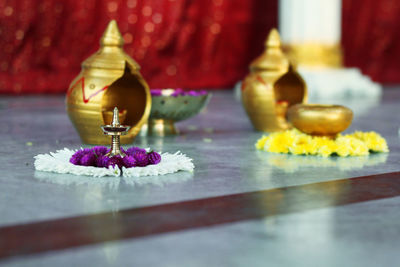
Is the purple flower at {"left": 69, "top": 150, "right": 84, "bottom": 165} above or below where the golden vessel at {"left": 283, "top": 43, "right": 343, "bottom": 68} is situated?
above

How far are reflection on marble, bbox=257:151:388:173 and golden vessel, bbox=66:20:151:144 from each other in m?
0.67

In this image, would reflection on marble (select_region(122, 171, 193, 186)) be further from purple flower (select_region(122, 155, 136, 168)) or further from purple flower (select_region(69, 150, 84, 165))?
purple flower (select_region(69, 150, 84, 165))

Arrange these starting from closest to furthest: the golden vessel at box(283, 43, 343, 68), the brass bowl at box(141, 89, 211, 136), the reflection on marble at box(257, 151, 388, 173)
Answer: the reflection on marble at box(257, 151, 388, 173), the brass bowl at box(141, 89, 211, 136), the golden vessel at box(283, 43, 343, 68)

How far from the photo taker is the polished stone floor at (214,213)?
1394mm

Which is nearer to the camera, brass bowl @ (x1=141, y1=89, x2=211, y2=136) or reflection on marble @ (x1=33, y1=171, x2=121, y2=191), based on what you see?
reflection on marble @ (x1=33, y1=171, x2=121, y2=191)

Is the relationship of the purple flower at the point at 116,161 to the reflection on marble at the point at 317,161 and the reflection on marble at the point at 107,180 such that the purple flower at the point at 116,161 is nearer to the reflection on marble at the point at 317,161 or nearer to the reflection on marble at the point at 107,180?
the reflection on marble at the point at 107,180

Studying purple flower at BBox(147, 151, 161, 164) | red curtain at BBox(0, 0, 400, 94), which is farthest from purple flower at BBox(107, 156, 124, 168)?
red curtain at BBox(0, 0, 400, 94)

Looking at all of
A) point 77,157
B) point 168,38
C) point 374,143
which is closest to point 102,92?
point 77,157

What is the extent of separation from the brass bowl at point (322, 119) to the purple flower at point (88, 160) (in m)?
1.04

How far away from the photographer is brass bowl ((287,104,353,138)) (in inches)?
112

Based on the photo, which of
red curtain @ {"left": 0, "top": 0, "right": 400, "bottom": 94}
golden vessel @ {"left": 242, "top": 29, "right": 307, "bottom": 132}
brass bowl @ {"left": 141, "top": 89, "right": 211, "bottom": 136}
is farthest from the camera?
red curtain @ {"left": 0, "top": 0, "right": 400, "bottom": 94}

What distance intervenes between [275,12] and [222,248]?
258 inches

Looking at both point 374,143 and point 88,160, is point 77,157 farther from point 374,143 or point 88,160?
point 374,143

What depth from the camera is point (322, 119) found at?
285 cm
